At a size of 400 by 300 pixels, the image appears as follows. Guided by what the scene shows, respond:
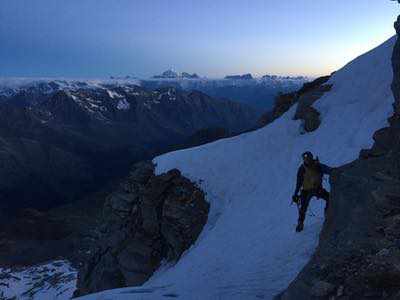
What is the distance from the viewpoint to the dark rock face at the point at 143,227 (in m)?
36.8

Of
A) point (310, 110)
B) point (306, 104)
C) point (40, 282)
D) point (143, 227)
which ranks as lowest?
point (40, 282)

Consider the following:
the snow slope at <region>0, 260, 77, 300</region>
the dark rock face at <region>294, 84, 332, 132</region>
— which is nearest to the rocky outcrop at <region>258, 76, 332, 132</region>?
the dark rock face at <region>294, 84, 332, 132</region>

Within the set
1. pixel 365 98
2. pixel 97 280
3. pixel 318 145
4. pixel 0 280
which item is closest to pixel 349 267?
pixel 318 145

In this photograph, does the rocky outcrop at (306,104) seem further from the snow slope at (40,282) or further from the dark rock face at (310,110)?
the snow slope at (40,282)

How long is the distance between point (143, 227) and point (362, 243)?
3373 centimetres

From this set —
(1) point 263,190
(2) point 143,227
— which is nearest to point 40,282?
(2) point 143,227

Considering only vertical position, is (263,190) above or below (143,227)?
above

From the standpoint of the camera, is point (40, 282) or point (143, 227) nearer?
point (143, 227)

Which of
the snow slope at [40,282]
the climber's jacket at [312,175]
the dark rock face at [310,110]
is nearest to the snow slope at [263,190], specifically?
the dark rock face at [310,110]

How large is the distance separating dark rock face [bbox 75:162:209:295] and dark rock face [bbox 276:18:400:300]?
78.5ft

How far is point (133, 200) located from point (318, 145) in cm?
1799

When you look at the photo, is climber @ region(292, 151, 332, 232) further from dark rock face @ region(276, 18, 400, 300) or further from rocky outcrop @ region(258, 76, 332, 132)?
rocky outcrop @ region(258, 76, 332, 132)

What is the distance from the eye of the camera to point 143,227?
42.1m

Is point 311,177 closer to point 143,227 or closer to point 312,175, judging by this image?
point 312,175
